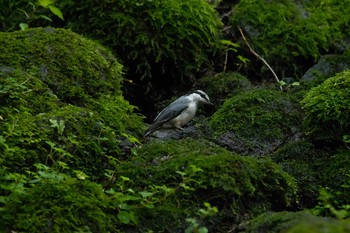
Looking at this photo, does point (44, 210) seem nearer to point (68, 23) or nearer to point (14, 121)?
point (14, 121)

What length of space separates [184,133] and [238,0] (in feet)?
9.82

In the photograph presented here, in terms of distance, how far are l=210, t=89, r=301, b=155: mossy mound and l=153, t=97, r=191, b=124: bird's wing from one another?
0.30 meters

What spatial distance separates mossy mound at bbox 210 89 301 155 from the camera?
563 centimetres

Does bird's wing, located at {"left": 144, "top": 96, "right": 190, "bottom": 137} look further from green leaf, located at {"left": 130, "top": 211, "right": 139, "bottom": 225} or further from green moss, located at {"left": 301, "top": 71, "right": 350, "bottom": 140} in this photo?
green leaf, located at {"left": 130, "top": 211, "right": 139, "bottom": 225}

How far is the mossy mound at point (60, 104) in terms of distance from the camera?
14.7ft

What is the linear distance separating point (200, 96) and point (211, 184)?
2.17 metres

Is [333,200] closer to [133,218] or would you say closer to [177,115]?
[133,218]

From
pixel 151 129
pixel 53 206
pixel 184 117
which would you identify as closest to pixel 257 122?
pixel 184 117

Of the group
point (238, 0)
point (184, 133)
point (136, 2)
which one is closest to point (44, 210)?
point (184, 133)

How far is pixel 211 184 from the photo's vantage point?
13.8 ft

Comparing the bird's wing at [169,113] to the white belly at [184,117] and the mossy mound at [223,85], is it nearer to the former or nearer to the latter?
the white belly at [184,117]

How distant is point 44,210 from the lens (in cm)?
368

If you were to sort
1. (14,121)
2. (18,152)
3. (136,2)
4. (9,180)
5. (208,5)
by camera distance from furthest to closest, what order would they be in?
1. (208,5)
2. (136,2)
3. (14,121)
4. (18,152)
5. (9,180)

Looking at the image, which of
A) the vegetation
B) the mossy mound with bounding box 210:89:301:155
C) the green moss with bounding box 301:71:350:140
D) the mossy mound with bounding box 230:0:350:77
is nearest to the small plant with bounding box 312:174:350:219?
the vegetation
